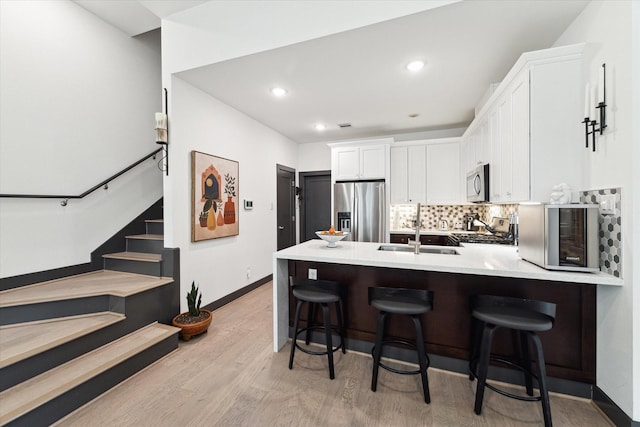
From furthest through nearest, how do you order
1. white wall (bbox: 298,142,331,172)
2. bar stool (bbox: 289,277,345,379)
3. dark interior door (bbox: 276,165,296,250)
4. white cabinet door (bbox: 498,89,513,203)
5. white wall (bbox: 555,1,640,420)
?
white wall (bbox: 298,142,331,172) → dark interior door (bbox: 276,165,296,250) → white cabinet door (bbox: 498,89,513,203) → bar stool (bbox: 289,277,345,379) → white wall (bbox: 555,1,640,420)

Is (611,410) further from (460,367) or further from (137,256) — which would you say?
(137,256)

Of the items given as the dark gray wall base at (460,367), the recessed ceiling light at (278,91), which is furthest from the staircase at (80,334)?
the recessed ceiling light at (278,91)

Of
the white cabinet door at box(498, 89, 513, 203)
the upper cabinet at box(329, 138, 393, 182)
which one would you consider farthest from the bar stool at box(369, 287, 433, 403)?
the upper cabinet at box(329, 138, 393, 182)

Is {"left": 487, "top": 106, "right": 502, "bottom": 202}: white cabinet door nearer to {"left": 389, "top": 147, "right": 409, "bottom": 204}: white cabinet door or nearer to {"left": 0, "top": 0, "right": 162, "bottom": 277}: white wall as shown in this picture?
{"left": 389, "top": 147, "right": 409, "bottom": 204}: white cabinet door

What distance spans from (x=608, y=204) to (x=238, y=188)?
12.1ft

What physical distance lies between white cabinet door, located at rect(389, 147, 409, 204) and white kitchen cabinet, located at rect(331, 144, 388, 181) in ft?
0.79

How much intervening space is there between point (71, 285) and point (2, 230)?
0.72 m

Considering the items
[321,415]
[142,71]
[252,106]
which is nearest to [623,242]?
[321,415]

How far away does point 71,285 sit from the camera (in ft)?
8.09

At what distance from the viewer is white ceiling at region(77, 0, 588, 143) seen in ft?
6.45

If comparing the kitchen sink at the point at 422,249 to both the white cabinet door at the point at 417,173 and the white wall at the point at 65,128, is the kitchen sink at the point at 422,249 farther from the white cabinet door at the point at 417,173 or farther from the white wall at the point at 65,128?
the white wall at the point at 65,128

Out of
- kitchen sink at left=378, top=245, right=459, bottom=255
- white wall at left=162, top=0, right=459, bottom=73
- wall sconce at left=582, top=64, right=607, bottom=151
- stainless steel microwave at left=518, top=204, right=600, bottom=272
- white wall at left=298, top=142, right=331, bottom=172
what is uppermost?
white wall at left=162, top=0, right=459, bottom=73

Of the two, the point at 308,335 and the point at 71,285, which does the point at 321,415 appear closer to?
the point at 308,335

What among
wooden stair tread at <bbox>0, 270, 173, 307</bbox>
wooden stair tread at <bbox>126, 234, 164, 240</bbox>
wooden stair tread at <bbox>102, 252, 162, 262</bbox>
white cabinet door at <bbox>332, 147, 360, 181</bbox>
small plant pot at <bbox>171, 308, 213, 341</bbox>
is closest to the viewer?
wooden stair tread at <bbox>0, 270, 173, 307</bbox>
